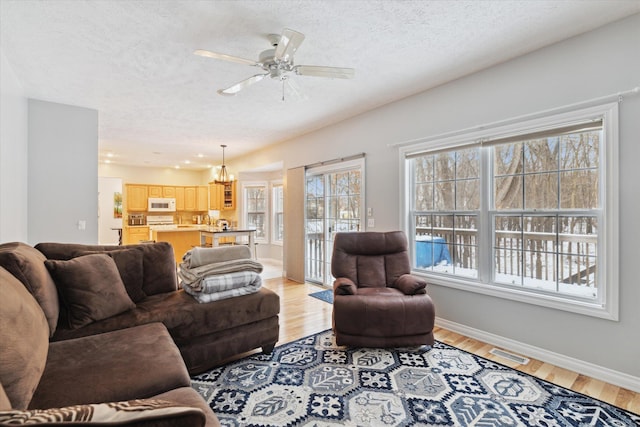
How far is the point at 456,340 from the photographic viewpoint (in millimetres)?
2965

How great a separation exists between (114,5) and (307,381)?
9.74 ft

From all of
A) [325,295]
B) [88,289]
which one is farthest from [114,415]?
[325,295]

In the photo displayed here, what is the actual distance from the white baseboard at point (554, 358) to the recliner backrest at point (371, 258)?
0.81m

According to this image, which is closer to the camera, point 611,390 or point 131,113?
point 611,390

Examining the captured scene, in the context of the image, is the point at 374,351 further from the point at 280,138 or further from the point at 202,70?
the point at 280,138

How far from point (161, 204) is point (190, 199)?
83 cm

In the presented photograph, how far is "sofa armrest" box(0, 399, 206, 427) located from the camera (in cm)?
60

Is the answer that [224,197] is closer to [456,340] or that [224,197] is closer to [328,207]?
[328,207]

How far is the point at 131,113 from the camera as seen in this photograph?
4160 mm

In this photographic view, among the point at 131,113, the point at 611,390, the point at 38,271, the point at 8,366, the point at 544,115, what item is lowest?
the point at 611,390

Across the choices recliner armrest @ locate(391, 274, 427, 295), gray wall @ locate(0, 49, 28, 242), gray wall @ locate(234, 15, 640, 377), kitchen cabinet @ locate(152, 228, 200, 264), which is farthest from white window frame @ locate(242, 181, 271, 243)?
recliner armrest @ locate(391, 274, 427, 295)

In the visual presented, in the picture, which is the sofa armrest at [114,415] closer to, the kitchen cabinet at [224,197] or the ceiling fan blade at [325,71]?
the ceiling fan blade at [325,71]

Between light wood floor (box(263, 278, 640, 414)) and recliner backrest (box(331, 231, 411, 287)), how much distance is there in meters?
0.67

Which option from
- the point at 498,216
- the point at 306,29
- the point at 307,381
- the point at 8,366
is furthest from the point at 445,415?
the point at 306,29
